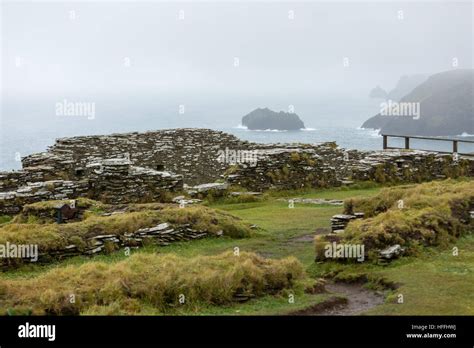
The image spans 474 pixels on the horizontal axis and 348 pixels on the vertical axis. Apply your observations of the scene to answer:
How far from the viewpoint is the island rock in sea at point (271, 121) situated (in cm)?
10588

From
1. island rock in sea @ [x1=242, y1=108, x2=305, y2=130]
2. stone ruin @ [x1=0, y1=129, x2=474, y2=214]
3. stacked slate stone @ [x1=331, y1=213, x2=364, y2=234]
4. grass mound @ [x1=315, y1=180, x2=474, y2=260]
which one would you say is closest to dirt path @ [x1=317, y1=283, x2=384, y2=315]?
grass mound @ [x1=315, y1=180, x2=474, y2=260]

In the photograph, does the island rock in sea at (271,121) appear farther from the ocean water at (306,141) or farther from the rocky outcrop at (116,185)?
the rocky outcrop at (116,185)

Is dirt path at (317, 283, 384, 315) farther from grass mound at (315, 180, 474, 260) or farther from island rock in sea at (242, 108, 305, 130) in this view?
island rock in sea at (242, 108, 305, 130)

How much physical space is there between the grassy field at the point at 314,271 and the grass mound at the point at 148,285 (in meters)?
0.21

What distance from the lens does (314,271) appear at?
1402cm

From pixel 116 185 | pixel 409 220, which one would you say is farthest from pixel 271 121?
pixel 409 220

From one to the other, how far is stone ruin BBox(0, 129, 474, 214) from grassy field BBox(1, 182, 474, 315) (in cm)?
645

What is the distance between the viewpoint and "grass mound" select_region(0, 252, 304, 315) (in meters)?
10.9

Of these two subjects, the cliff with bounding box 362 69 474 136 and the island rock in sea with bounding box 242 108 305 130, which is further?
the island rock in sea with bounding box 242 108 305 130

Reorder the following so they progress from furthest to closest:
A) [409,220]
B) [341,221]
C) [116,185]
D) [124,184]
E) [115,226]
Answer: [124,184]
[116,185]
[341,221]
[115,226]
[409,220]

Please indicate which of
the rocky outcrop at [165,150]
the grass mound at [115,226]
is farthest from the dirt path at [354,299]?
the rocky outcrop at [165,150]

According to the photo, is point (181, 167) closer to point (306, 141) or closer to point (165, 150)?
point (165, 150)

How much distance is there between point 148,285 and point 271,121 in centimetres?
9772
